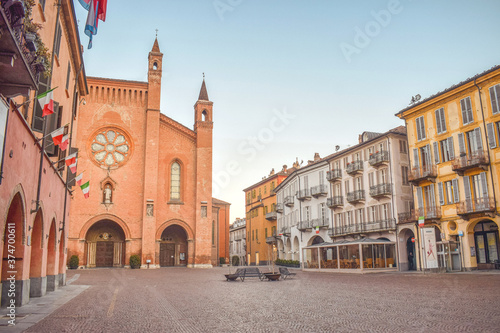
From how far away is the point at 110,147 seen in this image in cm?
4241

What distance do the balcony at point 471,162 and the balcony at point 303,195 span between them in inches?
757

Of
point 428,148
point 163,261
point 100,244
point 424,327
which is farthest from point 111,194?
point 424,327

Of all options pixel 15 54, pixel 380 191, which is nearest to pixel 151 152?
pixel 380 191

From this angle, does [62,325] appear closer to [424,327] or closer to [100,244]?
[424,327]

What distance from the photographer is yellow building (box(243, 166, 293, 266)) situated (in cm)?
6238

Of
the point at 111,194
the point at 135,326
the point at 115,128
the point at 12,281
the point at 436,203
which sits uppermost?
the point at 115,128

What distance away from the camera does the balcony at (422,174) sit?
3120 centimetres

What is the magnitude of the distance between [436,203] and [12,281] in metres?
27.8

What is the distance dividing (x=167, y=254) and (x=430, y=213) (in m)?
25.7

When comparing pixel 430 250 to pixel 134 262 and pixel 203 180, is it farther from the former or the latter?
pixel 134 262

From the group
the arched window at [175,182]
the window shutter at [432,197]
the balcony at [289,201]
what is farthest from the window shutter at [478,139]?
the arched window at [175,182]

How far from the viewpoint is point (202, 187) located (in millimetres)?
44000

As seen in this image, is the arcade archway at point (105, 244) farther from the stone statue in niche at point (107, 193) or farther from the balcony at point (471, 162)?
the balcony at point (471, 162)

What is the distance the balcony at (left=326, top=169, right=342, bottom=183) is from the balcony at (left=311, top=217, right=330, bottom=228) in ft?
13.4
